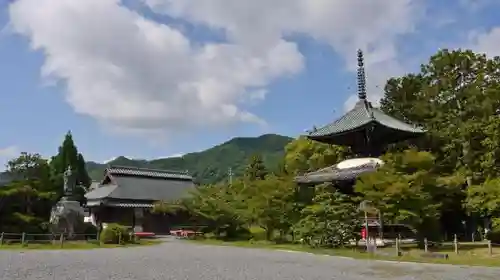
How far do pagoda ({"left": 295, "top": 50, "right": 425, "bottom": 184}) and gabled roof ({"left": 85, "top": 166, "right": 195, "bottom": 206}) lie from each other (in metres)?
22.2

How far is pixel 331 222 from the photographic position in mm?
27500

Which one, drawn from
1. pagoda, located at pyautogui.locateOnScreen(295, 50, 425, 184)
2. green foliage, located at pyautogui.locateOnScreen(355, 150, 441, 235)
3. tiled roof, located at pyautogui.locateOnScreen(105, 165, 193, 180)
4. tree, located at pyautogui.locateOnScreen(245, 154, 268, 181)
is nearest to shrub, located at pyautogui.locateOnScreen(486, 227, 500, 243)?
green foliage, located at pyautogui.locateOnScreen(355, 150, 441, 235)

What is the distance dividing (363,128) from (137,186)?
28899 millimetres

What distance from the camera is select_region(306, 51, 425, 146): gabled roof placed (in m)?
34.1

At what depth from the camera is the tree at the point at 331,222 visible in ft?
89.3

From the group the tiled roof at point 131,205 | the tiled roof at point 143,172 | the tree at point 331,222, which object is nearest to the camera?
the tree at point 331,222

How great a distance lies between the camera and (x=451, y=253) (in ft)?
80.3

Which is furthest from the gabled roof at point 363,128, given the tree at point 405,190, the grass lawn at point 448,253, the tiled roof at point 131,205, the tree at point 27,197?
the tiled roof at point 131,205

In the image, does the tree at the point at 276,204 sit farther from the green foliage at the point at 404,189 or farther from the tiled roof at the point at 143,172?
the tiled roof at the point at 143,172

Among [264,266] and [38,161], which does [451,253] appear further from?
[38,161]

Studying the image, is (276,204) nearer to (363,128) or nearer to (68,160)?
(363,128)

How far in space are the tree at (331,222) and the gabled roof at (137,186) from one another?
2676cm

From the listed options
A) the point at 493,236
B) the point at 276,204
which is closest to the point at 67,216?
the point at 276,204

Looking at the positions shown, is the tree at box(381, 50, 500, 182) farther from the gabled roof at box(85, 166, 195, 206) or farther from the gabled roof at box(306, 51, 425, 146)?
the gabled roof at box(85, 166, 195, 206)
